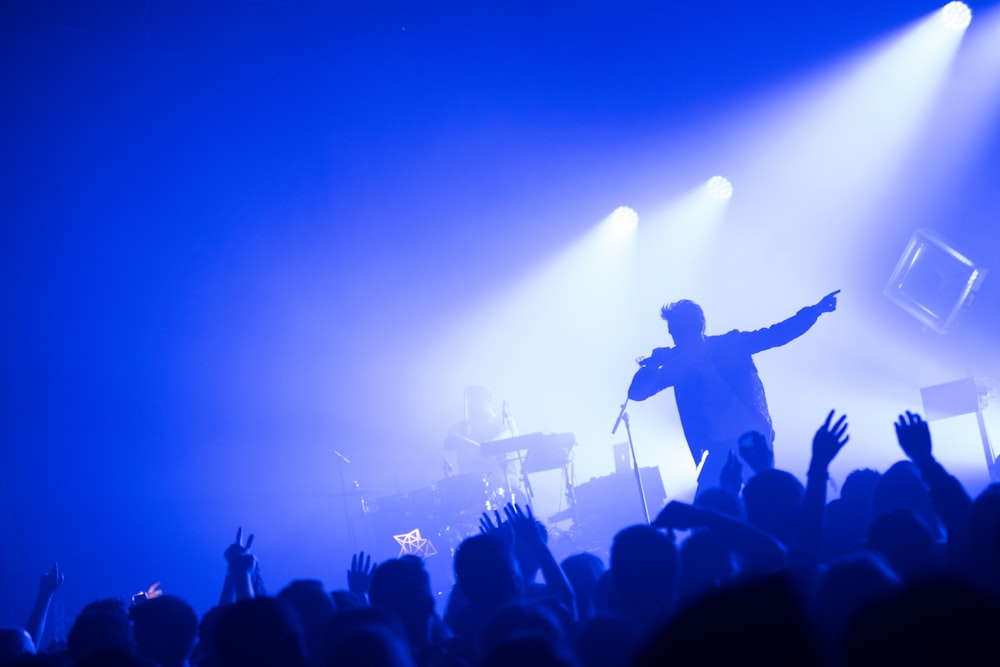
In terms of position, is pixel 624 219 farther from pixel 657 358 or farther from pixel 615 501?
pixel 657 358

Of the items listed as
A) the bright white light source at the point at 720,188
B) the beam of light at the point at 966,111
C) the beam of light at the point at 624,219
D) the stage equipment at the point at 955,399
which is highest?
the beam of light at the point at 624,219

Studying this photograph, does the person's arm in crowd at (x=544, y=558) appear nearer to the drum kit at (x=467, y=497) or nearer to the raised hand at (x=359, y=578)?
the raised hand at (x=359, y=578)

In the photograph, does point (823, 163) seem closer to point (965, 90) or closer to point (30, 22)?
point (965, 90)

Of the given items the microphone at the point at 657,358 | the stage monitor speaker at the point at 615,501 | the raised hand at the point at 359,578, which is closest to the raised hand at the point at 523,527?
the raised hand at the point at 359,578

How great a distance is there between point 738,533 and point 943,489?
72 centimetres

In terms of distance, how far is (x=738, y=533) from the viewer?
2760mm

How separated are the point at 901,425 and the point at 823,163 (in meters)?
12.6

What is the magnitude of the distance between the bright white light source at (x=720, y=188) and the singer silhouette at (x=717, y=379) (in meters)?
9.09

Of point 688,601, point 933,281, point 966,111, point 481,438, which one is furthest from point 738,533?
point 966,111

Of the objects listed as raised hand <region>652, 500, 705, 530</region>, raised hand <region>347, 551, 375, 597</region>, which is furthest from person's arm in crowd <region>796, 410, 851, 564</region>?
raised hand <region>347, 551, 375, 597</region>

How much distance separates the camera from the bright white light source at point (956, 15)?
462 inches

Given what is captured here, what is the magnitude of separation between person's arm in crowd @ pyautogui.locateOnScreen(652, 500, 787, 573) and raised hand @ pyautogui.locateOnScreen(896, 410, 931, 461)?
2.21 feet

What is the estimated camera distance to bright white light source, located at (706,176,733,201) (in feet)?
48.5

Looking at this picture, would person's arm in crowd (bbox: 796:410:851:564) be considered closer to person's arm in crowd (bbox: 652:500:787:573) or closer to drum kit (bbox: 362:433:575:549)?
person's arm in crowd (bbox: 652:500:787:573)
